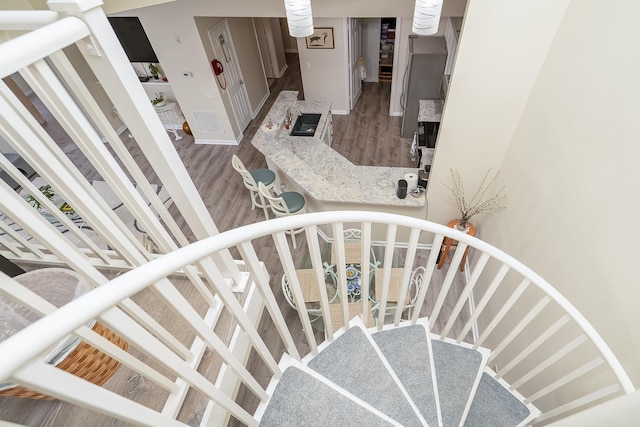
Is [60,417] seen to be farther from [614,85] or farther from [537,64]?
[537,64]

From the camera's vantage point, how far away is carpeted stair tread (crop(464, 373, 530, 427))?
174cm

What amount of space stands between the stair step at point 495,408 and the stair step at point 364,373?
659 millimetres

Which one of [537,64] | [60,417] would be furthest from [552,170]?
[60,417]

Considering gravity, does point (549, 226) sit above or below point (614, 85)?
below

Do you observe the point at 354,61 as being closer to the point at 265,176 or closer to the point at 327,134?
the point at 327,134

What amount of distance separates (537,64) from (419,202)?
1.50 metres

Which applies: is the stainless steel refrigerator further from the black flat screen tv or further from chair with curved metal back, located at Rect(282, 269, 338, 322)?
the black flat screen tv

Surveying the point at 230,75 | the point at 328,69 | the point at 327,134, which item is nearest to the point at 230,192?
the point at 327,134

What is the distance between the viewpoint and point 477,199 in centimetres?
328

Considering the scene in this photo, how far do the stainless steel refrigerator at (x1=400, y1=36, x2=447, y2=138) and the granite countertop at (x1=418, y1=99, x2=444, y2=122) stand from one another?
0.13m

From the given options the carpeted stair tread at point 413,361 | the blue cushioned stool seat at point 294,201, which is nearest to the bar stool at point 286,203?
the blue cushioned stool seat at point 294,201

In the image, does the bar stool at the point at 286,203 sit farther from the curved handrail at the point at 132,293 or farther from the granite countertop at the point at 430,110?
the curved handrail at the point at 132,293

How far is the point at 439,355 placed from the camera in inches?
76.9

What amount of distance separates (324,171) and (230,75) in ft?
10.2
